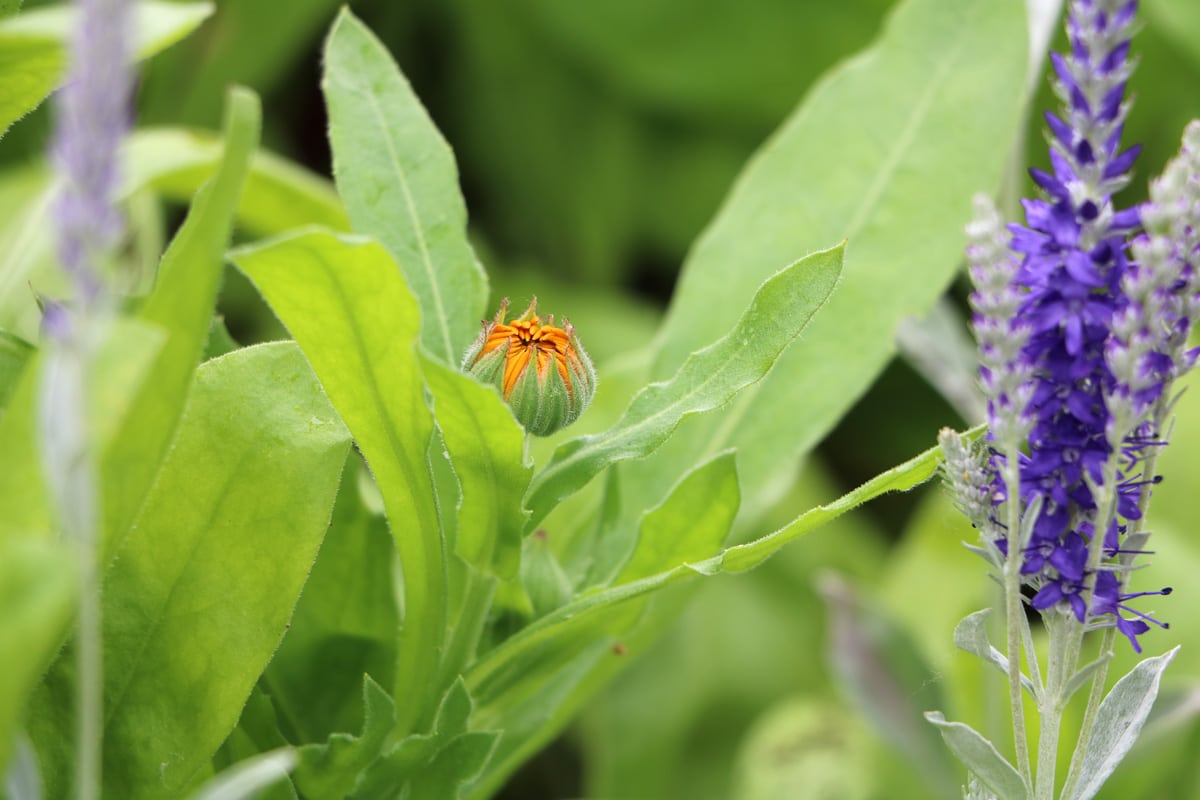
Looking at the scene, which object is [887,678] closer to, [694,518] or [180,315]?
[694,518]

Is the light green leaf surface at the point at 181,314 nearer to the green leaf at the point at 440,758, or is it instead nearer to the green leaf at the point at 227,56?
the green leaf at the point at 440,758

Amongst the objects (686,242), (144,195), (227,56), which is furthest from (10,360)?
(686,242)

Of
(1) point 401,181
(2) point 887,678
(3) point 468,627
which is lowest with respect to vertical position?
(2) point 887,678

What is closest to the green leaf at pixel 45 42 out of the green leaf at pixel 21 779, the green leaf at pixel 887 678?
the green leaf at pixel 21 779

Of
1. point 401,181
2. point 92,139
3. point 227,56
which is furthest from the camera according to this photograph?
point 227,56

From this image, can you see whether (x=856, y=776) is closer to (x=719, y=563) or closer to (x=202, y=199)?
(x=719, y=563)
